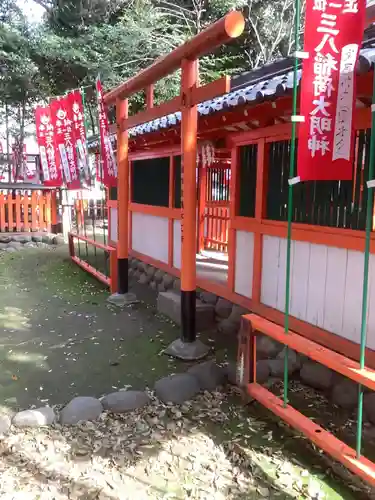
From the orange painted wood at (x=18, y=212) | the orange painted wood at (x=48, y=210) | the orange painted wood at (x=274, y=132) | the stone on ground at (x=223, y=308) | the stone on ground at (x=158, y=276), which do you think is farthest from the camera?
the orange painted wood at (x=48, y=210)

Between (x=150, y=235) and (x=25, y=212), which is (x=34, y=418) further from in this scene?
(x=25, y=212)

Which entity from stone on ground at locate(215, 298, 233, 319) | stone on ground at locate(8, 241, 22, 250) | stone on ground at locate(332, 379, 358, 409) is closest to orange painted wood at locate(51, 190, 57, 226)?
stone on ground at locate(8, 241, 22, 250)

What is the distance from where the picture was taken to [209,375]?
16.0 ft

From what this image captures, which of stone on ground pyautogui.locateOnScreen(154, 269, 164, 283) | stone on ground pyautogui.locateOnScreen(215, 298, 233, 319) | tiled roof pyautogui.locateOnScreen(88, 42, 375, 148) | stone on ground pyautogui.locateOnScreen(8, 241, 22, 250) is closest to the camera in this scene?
tiled roof pyautogui.locateOnScreen(88, 42, 375, 148)

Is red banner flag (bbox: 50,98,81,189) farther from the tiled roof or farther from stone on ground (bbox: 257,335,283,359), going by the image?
stone on ground (bbox: 257,335,283,359)

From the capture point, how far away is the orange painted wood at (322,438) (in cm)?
295

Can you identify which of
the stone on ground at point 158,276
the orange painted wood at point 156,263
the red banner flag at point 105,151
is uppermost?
the red banner flag at point 105,151

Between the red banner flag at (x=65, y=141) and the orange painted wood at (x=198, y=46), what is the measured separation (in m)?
2.94

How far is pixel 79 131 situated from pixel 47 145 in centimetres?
246

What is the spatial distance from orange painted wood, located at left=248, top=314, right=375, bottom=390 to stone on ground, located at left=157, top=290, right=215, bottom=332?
2.45 m

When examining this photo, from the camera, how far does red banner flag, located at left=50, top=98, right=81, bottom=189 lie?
968 centimetres

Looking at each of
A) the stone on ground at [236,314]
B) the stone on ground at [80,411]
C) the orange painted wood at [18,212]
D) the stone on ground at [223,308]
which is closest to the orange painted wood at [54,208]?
the orange painted wood at [18,212]

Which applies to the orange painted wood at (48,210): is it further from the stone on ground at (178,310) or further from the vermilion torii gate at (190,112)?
the vermilion torii gate at (190,112)

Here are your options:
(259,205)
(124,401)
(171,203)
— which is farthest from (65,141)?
(124,401)
